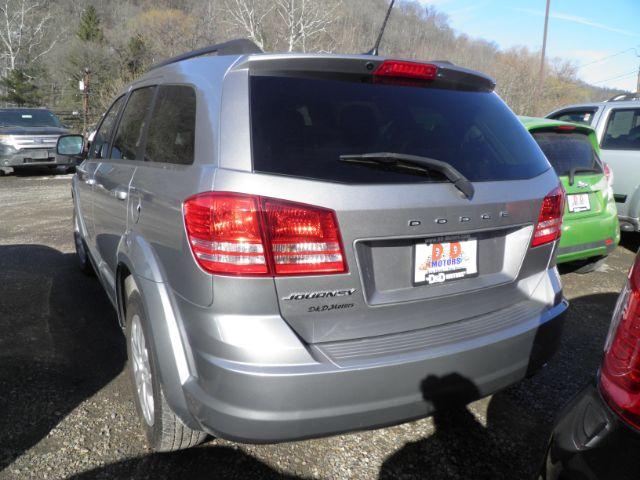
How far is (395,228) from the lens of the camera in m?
1.79

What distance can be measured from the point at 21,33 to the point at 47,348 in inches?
1904

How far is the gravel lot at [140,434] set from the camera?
220 cm

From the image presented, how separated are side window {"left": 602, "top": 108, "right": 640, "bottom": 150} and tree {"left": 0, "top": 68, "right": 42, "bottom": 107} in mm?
42722

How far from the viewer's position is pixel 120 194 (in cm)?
266

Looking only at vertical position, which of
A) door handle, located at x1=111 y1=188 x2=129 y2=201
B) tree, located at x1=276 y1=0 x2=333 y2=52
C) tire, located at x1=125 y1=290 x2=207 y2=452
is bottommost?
tire, located at x1=125 y1=290 x2=207 y2=452

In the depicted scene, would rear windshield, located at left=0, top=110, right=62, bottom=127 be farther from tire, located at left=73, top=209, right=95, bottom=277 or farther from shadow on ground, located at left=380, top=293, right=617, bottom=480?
shadow on ground, located at left=380, top=293, right=617, bottom=480

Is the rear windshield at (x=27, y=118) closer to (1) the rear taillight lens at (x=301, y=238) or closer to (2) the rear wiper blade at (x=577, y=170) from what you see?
(2) the rear wiper blade at (x=577, y=170)

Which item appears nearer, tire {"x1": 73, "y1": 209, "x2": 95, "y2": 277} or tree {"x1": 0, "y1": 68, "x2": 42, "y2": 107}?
tire {"x1": 73, "y1": 209, "x2": 95, "y2": 277}

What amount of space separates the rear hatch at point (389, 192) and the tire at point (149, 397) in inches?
29.4

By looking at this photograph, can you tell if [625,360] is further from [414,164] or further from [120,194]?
[120,194]

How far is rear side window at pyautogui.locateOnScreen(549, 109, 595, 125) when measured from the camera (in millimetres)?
6703

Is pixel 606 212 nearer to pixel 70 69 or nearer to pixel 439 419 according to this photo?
pixel 439 419

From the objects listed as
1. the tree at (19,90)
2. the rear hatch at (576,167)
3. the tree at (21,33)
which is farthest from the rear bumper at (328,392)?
the tree at (21,33)

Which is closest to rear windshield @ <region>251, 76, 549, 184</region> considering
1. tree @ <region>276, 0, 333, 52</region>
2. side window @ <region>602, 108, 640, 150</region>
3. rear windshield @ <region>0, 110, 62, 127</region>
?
side window @ <region>602, 108, 640, 150</region>
